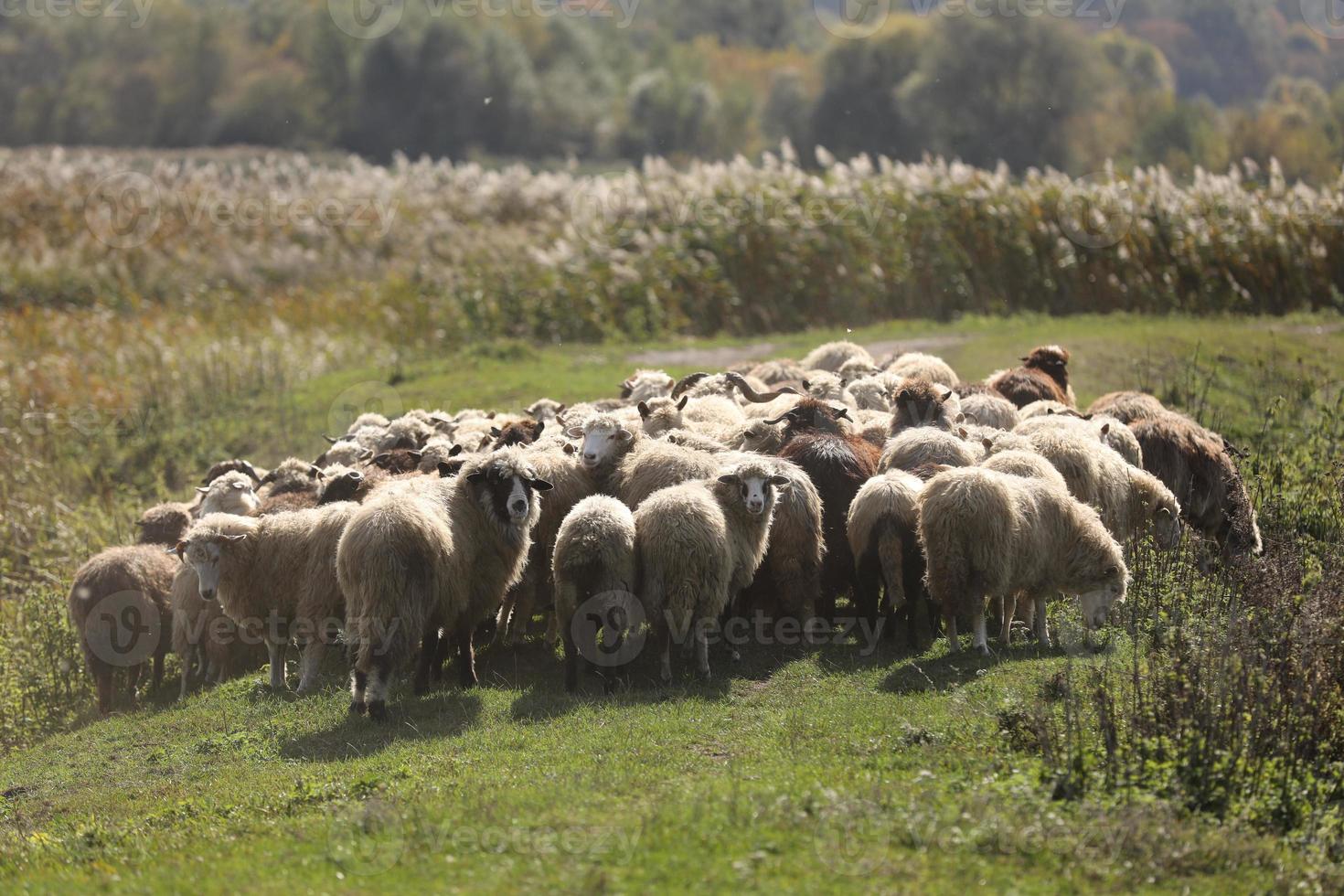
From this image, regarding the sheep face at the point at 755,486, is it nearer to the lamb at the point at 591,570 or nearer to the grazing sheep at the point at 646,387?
the lamb at the point at 591,570

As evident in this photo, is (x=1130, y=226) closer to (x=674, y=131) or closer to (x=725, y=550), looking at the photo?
(x=725, y=550)

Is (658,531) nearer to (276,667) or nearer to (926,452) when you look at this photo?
(926,452)

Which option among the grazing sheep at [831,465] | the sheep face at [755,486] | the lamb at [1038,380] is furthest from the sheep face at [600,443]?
the lamb at [1038,380]

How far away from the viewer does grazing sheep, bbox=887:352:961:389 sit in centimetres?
1567

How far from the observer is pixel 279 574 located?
1167 cm

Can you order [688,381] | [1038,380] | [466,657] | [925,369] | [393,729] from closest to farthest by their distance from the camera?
[393,729], [466,657], [688,381], [925,369], [1038,380]

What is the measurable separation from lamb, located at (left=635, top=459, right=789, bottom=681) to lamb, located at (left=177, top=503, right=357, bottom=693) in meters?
2.45

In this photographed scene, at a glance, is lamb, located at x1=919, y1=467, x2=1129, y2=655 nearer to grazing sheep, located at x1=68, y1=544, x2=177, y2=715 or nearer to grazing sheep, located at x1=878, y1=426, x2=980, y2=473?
grazing sheep, located at x1=878, y1=426, x2=980, y2=473

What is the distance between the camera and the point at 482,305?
25547 mm

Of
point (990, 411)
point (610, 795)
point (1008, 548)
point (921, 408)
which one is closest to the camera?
point (610, 795)

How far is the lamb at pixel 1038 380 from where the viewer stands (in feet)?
52.3

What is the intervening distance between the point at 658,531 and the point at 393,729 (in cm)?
218

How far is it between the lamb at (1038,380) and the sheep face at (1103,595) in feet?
17.4

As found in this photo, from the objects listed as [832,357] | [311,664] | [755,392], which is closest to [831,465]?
[755,392]
